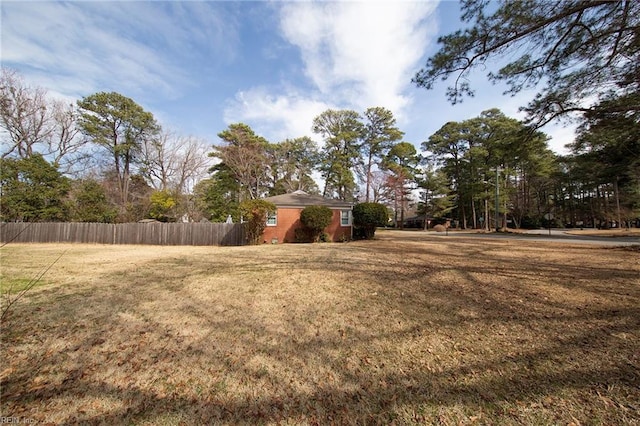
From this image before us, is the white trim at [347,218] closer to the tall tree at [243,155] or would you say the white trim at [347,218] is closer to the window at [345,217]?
the window at [345,217]

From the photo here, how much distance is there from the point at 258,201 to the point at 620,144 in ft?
53.7

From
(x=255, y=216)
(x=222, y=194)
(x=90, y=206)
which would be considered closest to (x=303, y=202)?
(x=255, y=216)

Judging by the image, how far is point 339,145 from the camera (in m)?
30.5

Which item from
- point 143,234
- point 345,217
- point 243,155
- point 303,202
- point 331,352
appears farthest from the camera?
point 243,155

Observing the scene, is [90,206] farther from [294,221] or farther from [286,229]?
[294,221]

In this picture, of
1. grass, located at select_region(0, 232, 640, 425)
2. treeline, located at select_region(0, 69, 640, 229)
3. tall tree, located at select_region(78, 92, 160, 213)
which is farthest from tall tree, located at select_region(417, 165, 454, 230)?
tall tree, located at select_region(78, 92, 160, 213)

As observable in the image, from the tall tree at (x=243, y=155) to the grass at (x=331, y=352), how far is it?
18.9 meters

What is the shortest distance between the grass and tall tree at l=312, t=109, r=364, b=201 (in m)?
25.7

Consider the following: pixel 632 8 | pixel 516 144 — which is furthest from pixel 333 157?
pixel 632 8

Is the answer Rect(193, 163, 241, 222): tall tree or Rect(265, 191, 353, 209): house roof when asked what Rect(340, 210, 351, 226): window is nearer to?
Rect(265, 191, 353, 209): house roof

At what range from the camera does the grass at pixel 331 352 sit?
2.07 metres

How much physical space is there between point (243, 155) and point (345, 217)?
12.4m

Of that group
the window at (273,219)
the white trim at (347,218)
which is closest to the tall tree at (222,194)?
the window at (273,219)

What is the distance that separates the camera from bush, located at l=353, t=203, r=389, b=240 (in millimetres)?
15664
